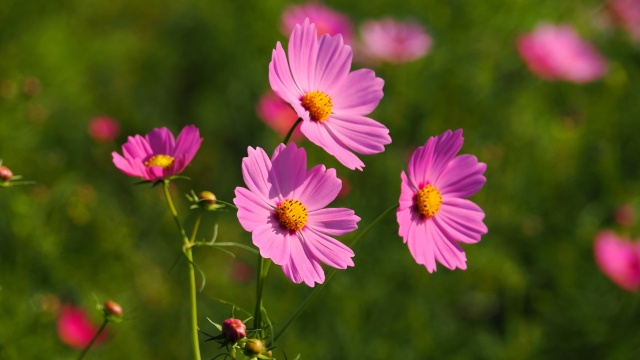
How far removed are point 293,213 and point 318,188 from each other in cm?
4

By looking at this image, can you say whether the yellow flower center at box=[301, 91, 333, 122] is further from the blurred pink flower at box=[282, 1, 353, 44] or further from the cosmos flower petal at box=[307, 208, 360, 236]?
the blurred pink flower at box=[282, 1, 353, 44]

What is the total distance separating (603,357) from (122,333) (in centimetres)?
131

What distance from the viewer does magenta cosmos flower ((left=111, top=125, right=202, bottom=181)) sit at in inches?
34.0

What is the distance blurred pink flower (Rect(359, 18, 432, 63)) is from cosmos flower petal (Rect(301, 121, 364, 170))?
1.91m

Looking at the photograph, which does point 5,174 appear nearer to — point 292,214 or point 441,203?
point 292,214

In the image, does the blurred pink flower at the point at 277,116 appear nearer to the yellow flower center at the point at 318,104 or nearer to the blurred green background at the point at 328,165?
the blurred green background at the point at 328,165

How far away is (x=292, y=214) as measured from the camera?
34.3 inches

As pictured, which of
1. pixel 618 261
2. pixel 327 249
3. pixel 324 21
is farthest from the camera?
pixel 324 21

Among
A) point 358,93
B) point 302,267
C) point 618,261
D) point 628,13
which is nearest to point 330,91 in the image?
point 358,93

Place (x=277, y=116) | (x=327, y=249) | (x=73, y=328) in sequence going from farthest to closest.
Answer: (x=277, y=116) → (x=73, y=328) → (x=327, y=249)

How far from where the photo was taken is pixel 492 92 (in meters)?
2.98

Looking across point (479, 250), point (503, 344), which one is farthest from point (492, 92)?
point (503, 344)

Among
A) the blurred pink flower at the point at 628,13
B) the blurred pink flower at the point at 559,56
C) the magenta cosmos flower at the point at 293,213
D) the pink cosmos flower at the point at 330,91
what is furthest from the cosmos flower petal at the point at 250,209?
the blurred pink flower at the point at 628,13

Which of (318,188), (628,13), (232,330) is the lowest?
(232,330)
